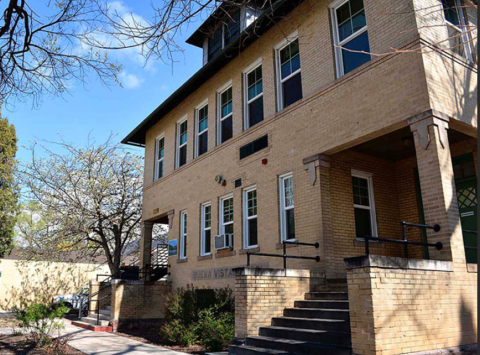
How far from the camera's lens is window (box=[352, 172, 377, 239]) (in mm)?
→ 10770

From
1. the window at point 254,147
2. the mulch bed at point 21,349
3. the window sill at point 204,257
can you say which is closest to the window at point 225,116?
the window at point 254,147

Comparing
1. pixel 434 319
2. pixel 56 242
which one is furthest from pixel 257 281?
pixel 56 242

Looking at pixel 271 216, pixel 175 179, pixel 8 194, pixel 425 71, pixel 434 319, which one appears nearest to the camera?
pixel 434 319

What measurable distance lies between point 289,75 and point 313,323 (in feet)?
23.7

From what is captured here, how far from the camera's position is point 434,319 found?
21.1 ft

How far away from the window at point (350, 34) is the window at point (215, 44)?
22.4 ft

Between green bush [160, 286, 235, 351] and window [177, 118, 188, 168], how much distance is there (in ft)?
20.7

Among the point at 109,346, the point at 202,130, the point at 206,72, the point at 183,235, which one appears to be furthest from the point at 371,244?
the point at 206,72

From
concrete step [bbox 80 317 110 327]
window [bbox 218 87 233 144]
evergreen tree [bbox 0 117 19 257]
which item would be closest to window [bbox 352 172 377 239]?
window [bbox 218 87 233 144]

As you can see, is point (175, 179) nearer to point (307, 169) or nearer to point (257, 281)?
point (307, 169)

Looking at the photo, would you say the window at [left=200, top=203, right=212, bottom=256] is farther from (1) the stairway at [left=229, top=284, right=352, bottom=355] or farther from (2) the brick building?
(1) the stairway at [left=229, top=284, right=352, bottom=355]

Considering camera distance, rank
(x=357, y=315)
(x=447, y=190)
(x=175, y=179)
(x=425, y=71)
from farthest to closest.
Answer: (x=175, y=179)
(x=425, y=71)
(x=447, y=190)
(x=357, y=315)

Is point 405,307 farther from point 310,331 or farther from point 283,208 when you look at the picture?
point 283,208

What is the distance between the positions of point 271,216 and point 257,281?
3.21 metres
